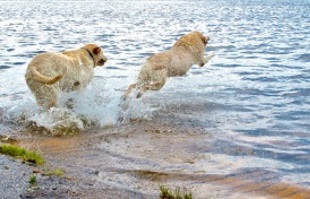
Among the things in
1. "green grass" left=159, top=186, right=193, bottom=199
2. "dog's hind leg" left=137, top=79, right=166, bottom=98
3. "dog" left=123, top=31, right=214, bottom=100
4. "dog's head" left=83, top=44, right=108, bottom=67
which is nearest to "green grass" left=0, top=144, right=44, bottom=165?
"green grass" left=159, top=186, right=193, bottom=199

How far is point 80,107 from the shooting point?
10102mm

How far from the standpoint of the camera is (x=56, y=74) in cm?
923

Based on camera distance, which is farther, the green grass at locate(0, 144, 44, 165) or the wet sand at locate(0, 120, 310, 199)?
the green grass at locate(0, 144, 44, 165)

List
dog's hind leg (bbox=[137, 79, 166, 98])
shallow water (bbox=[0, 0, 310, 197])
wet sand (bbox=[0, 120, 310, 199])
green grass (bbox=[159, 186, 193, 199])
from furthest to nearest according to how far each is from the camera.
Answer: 1. dog's hind leg (bbox=[137, 79, 166, 98])
2. shallow water (bbox=[0, 0, 310, 197])
3. wet sand (bbox=[0, 120, 310, 199])
4. green grass (bbox=[159, 186, 193, 199])

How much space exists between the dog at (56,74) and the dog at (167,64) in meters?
1.08

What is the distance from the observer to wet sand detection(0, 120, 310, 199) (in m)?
5.61

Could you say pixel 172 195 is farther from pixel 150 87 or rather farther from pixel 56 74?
pixel 150 87

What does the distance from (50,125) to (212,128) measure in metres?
3.07

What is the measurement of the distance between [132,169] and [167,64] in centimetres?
464

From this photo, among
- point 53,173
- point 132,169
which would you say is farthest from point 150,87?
point 53,173

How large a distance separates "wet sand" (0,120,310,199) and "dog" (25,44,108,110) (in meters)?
0.81

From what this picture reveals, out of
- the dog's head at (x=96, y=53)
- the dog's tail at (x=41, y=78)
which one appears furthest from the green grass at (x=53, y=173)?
the dog's head at (x=96, y=53)

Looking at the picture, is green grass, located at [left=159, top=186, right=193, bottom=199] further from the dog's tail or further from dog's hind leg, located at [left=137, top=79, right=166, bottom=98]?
dog's hind leg, located at [left=137, top=79, right=166, bottom=98]

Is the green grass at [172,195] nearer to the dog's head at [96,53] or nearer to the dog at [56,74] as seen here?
the dog at [56,74]
